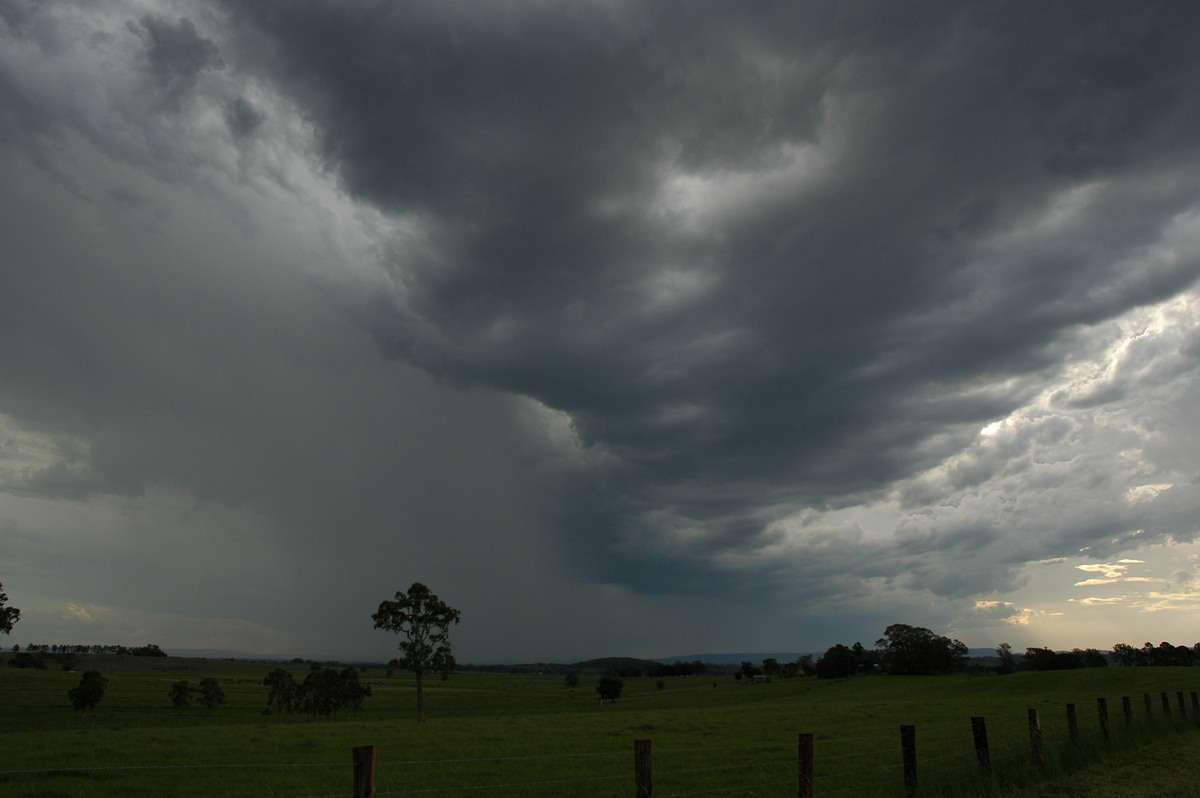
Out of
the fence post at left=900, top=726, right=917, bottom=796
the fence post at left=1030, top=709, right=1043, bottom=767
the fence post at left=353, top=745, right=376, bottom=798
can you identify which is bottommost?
the fence post at left=1030, top=709, right=1043, bottom=767

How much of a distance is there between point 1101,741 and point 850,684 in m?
127

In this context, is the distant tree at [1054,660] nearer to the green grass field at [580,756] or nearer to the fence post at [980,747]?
the green grass field at [580,756]

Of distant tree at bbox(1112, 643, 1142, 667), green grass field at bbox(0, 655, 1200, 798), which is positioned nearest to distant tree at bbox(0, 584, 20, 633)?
green grass field at bbox(0, 655, 1200, 798)

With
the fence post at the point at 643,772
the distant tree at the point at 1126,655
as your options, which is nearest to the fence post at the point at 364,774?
the fence post at the point at 643,772

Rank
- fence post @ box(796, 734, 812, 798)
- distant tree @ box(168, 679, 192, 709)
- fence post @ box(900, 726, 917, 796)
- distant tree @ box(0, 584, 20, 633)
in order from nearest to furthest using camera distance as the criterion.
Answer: fence post @ box(796, 734, 812, 798), fence post @ box(900, 726, 917, 796), distant tree @ box(0, 584, 20, 633), distant tree @ box(168, 679, 192, 709)

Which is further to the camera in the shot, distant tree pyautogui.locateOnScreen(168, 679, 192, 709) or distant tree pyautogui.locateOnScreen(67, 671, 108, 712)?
distant tree pyautogui.locateOnScreen(168, 679, 192, 709)

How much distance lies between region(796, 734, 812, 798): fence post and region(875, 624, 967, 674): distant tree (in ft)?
551

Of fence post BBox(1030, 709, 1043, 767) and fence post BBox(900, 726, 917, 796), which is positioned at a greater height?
fence post BBox(900, 726, 917, 796)

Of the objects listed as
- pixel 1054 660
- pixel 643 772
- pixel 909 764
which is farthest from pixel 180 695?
pixel 1054 660

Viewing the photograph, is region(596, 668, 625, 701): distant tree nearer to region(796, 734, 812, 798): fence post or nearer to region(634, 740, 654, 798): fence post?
region(796, 734, 812, 798): fence post

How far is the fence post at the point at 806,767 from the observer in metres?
9.78

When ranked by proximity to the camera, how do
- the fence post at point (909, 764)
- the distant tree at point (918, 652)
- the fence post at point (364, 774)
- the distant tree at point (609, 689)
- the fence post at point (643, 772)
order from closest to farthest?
the fence post at point (364, 774) < the fence post at point (643, 772) < the fence post at point (909, 764) < the distant tree at point (609, 689) < the distant tree at point (918, 652)

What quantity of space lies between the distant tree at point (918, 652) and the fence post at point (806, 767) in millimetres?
167961

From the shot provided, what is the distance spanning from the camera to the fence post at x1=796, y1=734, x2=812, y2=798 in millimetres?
9781
